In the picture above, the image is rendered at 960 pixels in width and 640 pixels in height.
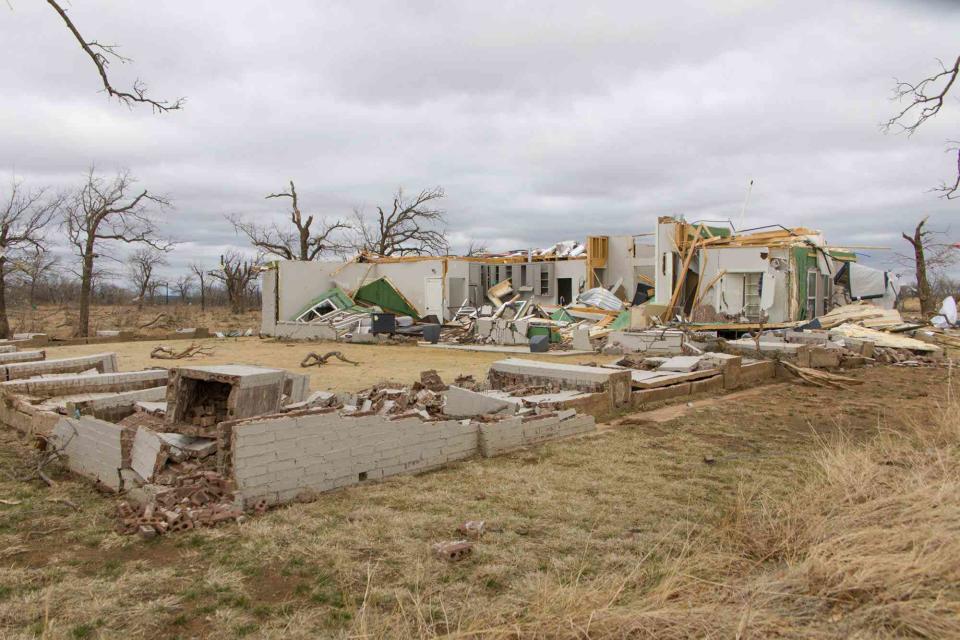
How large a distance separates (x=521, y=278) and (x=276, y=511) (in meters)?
23.9

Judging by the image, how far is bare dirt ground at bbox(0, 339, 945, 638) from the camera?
11.7ft

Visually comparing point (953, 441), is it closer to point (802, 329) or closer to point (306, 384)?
point (306, 384)

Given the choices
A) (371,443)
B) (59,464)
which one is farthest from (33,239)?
(371,443)

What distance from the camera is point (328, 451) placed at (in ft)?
19.4

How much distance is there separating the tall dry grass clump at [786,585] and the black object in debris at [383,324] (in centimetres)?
1910

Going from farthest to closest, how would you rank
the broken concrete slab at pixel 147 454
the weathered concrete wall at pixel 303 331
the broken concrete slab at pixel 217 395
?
the weathered concrete wall at pixel 303 331
the broken concrete slab at pixel 217 395
the broken concrete slab at pixel 147 454

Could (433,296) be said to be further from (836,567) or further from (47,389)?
(836,567)

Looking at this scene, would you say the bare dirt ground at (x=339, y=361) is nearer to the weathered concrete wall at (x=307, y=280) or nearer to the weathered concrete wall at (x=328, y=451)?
the weathered concrete wall at (x=307, y=280)

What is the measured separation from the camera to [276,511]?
538 centimetres

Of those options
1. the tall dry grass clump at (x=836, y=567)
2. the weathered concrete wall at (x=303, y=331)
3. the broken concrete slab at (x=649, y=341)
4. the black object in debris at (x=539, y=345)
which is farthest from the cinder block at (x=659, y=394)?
the weathered concrete wall at (x=303, y=331)

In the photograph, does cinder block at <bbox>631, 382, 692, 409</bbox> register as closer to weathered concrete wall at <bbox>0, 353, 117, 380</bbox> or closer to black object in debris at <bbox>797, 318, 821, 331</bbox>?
weathered concrete wall at <bbox>0, 353, 117, 380</bbox>

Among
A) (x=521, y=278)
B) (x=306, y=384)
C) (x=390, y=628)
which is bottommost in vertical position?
(x=390, y=628)

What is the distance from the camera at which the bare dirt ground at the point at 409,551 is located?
3564 millimetres

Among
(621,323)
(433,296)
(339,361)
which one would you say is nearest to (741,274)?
(621,323)
